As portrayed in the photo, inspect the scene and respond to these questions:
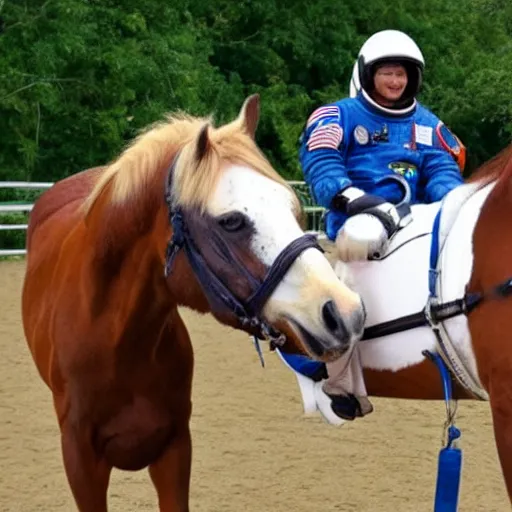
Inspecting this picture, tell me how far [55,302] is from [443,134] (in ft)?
4.96

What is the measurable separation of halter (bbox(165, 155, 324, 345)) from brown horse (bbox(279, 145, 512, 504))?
0.13m

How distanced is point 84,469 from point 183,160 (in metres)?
1.18

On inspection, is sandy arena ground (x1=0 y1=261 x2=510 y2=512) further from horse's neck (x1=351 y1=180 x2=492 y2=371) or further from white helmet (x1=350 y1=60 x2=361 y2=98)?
white helmet (x1=350 y1=60 x2=361 y2=98)

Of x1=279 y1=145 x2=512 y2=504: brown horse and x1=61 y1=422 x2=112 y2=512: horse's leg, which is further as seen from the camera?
x1=61 y1=422 x2=112 y2=512: horse's leg

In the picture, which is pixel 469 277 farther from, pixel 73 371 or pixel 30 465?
pixel 30 465

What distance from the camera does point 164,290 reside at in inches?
112

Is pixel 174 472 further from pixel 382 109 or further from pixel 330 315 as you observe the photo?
pixel 382 109

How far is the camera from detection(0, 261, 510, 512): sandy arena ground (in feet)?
14.9

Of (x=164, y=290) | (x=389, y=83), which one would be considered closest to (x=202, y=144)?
(x=164, y=290)

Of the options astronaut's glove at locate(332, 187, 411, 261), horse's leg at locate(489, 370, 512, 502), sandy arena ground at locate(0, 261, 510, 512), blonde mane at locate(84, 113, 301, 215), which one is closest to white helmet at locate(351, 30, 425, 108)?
astronaut's glove at locate(332, 187, 411, 261)

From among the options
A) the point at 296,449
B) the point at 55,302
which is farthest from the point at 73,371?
the point at 296,449

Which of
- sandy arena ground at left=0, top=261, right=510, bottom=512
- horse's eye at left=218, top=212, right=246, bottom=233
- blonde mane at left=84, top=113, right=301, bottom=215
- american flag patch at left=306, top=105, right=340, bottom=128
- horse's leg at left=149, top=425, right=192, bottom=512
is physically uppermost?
american flag patch at left=306, top=105, right=340, bottom=128

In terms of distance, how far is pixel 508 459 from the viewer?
2.50 m

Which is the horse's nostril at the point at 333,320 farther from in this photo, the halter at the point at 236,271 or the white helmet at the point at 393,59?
the white helmet at the point at 393,59
